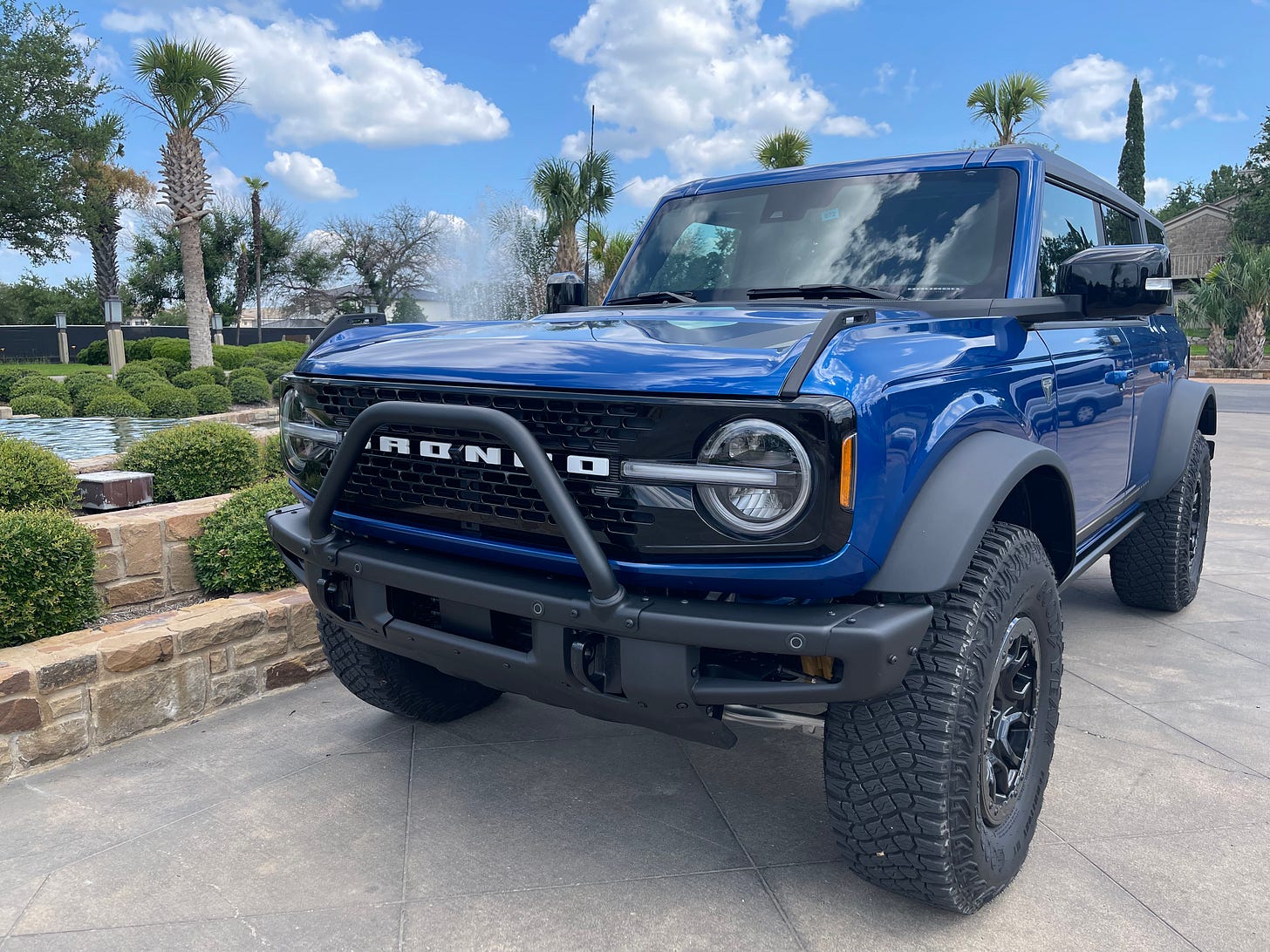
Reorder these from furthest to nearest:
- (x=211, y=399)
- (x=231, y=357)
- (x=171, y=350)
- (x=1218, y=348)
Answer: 1. (x=1218, y=348)
2. (x=171, y=350)
3. (x=231, y=357)
4. (x=211, y=399)

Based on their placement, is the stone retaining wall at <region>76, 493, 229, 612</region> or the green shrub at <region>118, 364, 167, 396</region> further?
the green shrub at <region>118, 364, 167, 396</region>

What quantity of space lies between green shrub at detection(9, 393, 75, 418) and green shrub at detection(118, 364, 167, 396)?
3.08ft

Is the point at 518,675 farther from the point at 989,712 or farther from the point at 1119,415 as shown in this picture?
the point at 1119,415

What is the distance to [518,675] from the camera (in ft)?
7.45

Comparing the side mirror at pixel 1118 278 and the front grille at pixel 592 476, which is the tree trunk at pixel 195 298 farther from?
the side mirror at pixel 1118 278

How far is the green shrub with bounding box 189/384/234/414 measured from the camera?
12536 millimetres

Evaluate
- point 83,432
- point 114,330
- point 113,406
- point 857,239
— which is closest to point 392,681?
point 857,239

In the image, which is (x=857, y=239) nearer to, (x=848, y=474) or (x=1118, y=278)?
(x=1118, y=278)

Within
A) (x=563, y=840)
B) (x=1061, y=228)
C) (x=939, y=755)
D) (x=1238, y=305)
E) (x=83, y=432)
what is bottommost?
(x=563, y=840)

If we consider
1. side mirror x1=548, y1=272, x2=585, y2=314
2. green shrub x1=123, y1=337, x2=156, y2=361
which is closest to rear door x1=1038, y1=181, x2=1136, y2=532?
side mirror x1=548, y1=272, x2=585, y2=314

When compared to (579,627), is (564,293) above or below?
above

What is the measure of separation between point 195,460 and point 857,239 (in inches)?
156

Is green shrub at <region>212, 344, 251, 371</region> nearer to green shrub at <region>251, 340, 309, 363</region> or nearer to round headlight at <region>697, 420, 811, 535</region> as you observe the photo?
green shrub at <region>251, 340, 309, 363</region>

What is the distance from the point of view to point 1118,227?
14.5 ft
